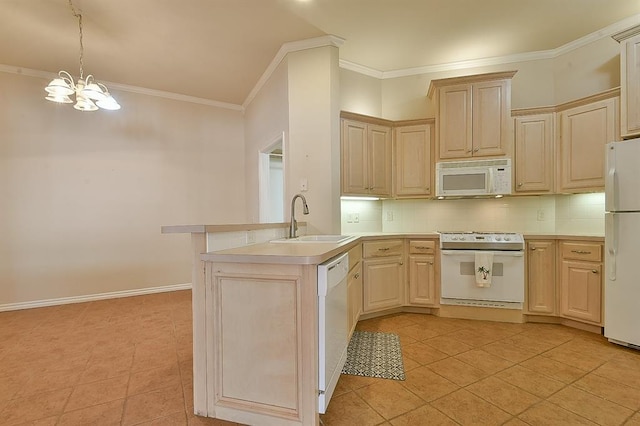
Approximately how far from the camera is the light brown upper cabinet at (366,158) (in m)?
3.08

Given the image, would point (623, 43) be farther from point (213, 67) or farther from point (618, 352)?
point (213, 67)

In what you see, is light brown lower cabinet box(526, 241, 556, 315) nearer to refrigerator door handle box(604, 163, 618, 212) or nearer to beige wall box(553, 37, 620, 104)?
refrigerator door handle box(604, 163, 618, 212)

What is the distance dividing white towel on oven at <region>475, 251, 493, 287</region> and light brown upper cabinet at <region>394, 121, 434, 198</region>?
2.92 ft

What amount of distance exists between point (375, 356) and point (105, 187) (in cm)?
390

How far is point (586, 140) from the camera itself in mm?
2779

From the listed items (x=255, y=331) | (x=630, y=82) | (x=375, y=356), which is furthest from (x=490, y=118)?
(x=255, y=331)

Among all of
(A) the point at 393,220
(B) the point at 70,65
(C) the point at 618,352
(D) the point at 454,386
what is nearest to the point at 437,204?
(A) the point at 393,220

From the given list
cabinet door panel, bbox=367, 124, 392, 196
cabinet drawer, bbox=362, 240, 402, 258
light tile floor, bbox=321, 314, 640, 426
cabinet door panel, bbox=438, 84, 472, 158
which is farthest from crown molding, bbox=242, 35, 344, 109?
light tile floor, bbox=321, 314, 640, 426

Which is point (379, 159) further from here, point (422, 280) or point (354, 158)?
point (422, 280)

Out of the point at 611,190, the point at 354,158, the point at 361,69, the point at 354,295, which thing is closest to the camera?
the point at 611,190

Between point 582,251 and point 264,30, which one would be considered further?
point 264,30

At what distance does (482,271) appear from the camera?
2.80 metres

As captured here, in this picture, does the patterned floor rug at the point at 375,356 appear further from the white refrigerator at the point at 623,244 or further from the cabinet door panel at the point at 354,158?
the white refrigerator at the point at 623,244

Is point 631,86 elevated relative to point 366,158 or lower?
elevated
